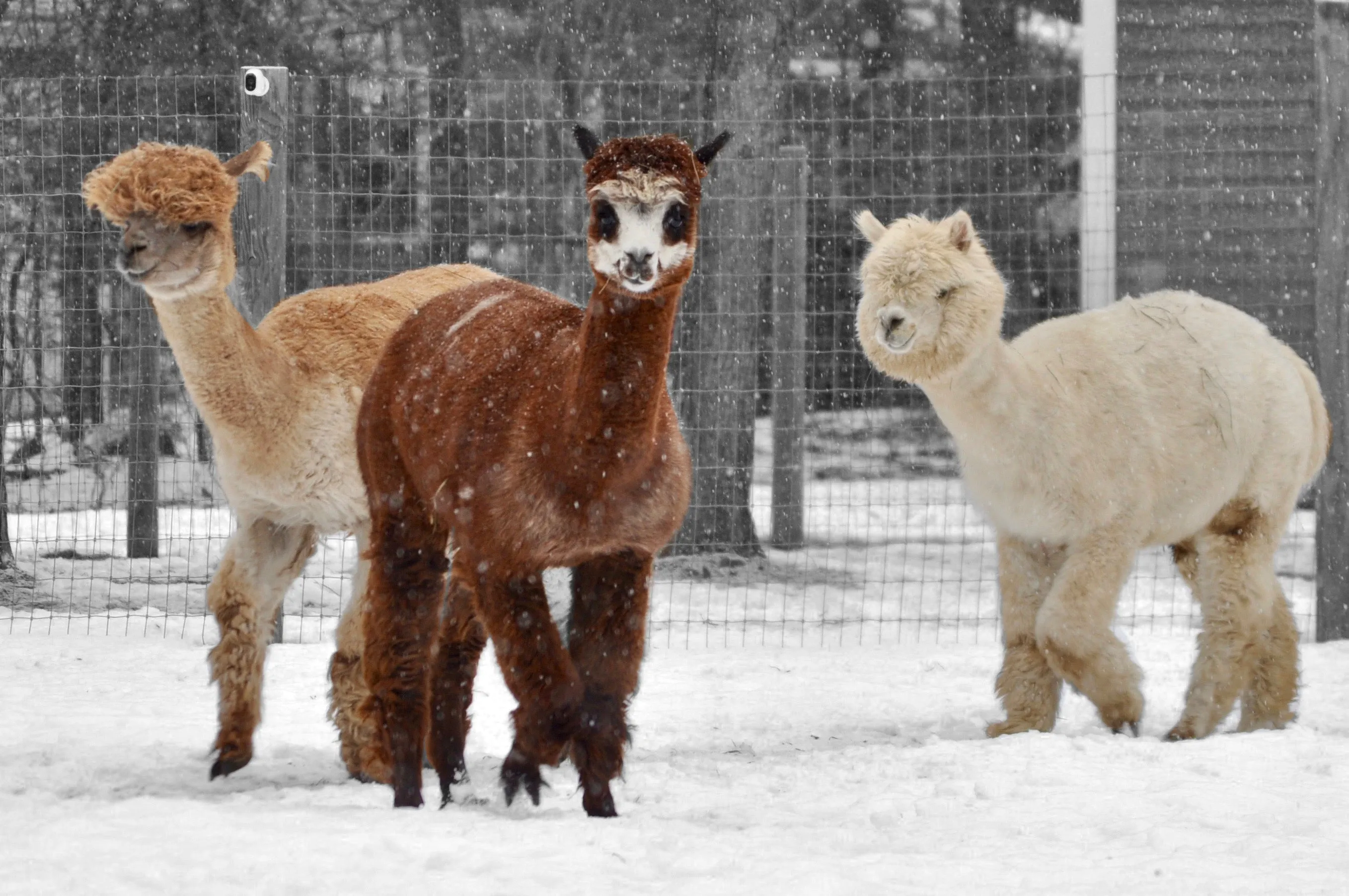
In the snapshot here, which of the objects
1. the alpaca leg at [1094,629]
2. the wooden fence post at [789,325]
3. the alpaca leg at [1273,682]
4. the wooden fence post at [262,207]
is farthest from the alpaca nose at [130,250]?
the alpaca leg at [1273,682]

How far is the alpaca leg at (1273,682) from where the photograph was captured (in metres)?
4.96

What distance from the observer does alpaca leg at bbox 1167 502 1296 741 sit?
4.85 metres

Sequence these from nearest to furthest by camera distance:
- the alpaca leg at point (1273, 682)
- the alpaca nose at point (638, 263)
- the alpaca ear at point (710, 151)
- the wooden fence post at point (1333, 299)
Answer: the alpaca nose at point (638, 263), the alpaca ear at point (710, 151), the alpaca leg at point (1273, 682), the wooden fence post at point (1333, 299)

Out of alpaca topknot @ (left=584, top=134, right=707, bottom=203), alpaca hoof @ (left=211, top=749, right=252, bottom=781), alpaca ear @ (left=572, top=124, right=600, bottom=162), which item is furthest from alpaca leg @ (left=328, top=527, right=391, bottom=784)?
alpaca topknot @ (left=584, top=134, right=707, bottom=203)

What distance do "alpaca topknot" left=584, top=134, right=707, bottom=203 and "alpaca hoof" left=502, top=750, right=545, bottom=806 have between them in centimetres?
137

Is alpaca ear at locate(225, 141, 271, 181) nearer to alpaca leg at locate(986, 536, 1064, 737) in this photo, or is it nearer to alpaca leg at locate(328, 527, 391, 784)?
alpaca leg at locate(328, 527, 391, 784)

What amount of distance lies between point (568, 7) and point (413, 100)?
3.95 ft

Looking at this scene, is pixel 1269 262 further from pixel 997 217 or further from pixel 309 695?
pixel 309 695

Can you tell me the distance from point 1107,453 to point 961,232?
0.86 m

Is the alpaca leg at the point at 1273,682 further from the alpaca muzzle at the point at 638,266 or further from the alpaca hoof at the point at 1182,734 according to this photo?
the alpaca muzzle at the point at 638,266

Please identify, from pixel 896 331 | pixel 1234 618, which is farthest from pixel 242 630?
pixel 1234 618

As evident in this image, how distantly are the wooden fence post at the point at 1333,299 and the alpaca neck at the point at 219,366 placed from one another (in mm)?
4812

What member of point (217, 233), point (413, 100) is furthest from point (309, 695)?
point (413, 100)

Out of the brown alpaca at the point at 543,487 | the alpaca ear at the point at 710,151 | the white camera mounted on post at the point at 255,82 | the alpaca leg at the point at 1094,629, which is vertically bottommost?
the alpaca leg at the point at 1094,629
